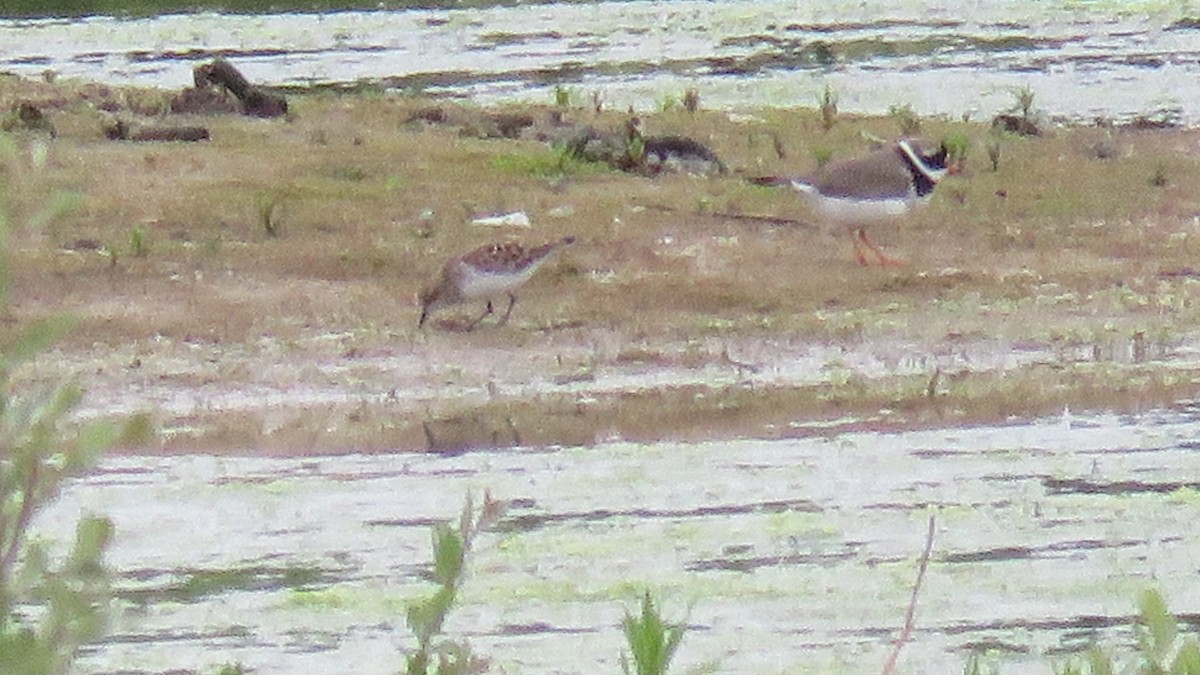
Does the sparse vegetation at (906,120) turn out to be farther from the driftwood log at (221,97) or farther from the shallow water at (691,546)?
the shallow water at (691,546)

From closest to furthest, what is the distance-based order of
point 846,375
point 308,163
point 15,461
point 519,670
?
point 15,461
point 519,670
point 846,375
point 308,163

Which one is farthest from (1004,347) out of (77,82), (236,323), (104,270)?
(77,82)

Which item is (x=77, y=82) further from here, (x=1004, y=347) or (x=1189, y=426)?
(x=1189, y=426)

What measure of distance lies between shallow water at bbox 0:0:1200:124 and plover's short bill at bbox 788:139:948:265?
449 centimetres

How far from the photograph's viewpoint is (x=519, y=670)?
621cm

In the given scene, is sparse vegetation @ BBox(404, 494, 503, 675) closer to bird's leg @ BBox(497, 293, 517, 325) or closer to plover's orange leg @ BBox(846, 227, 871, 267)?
bird's leg @ BBox(497, 293, 517, 325)

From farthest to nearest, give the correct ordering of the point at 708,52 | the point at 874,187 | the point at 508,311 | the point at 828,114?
1. the point at 708,52
2. the point at 828,114
3. the point at 874,187
4. the point at 508,311

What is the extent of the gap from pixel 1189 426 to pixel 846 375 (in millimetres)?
1378

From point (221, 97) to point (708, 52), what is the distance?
23.1 feet

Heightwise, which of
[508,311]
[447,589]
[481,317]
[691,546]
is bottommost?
[447,589]

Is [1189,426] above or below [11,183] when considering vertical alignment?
above

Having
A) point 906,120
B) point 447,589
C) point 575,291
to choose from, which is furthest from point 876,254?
point 447,589

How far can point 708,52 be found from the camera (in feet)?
69.2

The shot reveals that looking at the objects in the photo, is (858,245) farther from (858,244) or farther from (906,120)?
(906,120)
